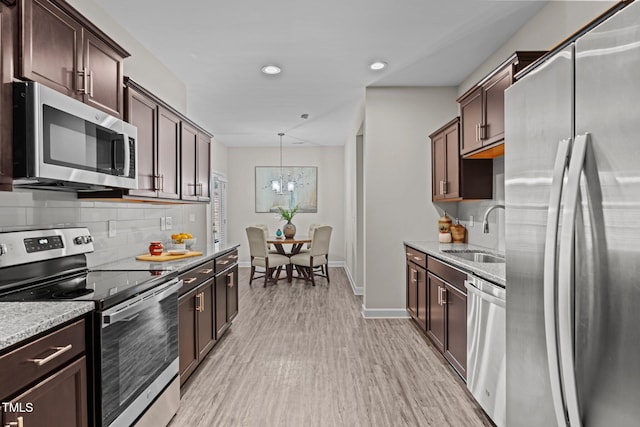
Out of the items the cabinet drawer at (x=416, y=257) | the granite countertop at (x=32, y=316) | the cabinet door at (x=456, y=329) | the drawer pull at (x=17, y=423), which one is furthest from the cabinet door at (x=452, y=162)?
the drawer pull at (x=17, y=423)

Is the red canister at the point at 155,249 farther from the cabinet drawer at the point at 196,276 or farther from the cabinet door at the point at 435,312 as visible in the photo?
the cabinet door at the point at 435,312

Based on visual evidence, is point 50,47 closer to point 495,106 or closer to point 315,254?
point 495,106

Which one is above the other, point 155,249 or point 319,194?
point 319,194

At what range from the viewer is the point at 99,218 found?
8.46 feet

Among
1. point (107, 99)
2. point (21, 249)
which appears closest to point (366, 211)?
point (107, 99)

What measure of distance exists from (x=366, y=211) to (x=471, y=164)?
4.35 feet

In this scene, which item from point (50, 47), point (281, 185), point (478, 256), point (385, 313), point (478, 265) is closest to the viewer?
point (50, 47)

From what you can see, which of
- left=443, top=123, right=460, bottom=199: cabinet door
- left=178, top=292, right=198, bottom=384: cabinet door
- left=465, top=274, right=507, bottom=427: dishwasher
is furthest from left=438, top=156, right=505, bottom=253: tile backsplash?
left=178, top=292, right=198, bottom=384: cabinet door

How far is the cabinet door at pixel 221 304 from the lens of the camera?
333 cm

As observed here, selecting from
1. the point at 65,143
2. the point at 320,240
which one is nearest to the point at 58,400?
the point at 65,143

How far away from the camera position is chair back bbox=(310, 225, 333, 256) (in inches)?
249

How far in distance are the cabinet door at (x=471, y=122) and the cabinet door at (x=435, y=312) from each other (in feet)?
3.83

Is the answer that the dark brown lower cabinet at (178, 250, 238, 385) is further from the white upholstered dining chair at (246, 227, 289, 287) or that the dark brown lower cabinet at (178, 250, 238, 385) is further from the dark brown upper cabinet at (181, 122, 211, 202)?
the white upholstered dining chair at (246, 227, 289, 287)

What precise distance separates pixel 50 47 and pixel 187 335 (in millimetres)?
1873
